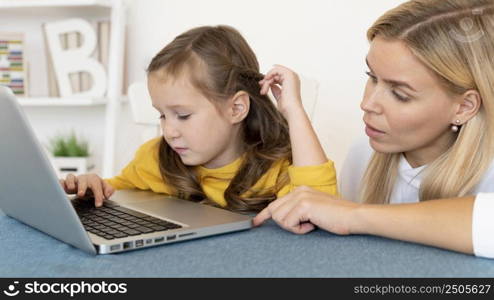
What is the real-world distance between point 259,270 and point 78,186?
54 centimetres

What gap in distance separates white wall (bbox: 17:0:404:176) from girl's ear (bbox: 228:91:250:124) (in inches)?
36.4

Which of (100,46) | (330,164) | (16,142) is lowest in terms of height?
(100,46)

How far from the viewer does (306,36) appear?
2152 mm

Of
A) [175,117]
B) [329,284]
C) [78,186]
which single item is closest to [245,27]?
[175,117]

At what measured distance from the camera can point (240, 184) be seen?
1.18 meters

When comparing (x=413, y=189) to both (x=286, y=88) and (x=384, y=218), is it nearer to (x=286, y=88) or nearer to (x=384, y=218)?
(x=286, y=88)

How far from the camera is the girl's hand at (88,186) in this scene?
3.37 feet

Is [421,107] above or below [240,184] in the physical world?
above

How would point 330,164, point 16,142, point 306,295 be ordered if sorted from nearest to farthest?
point 306,295 → point 16,142 → point 330,164

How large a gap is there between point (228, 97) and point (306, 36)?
1.02 meters

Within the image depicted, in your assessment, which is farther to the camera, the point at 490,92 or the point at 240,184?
the point at 240,184

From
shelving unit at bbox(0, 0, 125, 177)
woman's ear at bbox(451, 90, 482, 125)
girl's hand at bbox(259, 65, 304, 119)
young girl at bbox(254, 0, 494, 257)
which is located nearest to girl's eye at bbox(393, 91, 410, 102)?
young girl at bbox(254, 0, 494, 257)

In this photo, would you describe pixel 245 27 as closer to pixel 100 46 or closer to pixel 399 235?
pixel 100 46

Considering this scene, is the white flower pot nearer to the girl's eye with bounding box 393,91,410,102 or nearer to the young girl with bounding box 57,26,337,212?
the young girl with bounding box 57,26,337,212
